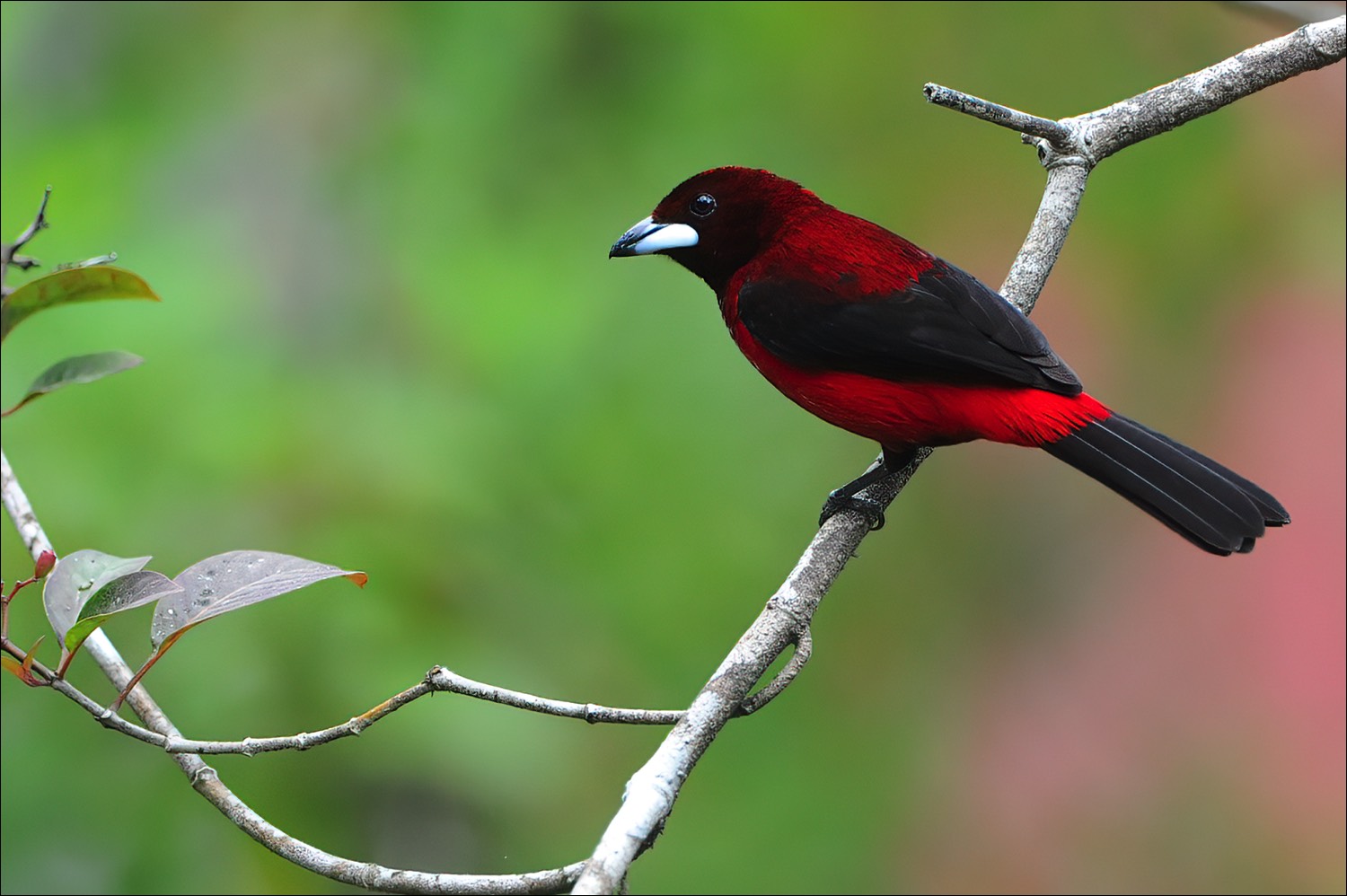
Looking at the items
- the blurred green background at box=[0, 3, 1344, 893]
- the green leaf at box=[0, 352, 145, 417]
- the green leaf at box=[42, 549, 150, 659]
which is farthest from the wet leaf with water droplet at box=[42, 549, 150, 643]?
the blurred green background at box=[0, 3, 1344, 893]

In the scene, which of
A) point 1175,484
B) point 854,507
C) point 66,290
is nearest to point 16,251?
point 66,290

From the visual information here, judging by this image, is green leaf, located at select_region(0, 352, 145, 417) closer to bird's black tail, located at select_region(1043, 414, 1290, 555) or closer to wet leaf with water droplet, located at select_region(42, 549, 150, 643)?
wet leaf with water droplet, located at select_region(42, 549, 150, 643)

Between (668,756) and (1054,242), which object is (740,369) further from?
(668,756)

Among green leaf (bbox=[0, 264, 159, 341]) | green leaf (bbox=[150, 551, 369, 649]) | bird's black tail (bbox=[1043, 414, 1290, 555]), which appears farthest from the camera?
bird's black tail (bbox=[1043, 414, 1290, 555])

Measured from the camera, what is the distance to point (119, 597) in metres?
1.74

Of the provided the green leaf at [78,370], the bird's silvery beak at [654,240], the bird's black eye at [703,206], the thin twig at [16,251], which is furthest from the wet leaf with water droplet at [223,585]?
the bird's black eye at [703,206]

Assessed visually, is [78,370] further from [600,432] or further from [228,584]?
[600,432]

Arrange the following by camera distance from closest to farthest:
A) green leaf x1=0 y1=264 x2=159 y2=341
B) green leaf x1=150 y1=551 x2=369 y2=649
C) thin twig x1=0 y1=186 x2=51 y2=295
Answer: green leaf x1=150 y1=551 x2=369 y2=649
thin twig x1=0 y1=186 x2=51 y2=295
green leaf x1=0 y1=264 x2=159 y2=341

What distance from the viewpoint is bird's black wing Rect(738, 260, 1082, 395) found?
2756mm

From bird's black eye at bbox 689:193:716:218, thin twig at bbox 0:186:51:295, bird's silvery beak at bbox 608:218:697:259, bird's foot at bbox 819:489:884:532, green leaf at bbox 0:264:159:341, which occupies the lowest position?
bird's foot at bbox 819:489:884:532

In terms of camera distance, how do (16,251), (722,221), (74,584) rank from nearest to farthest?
(74,584) → (16,251) → (722,221)

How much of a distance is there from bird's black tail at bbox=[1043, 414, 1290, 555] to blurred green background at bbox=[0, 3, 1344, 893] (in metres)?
1.56

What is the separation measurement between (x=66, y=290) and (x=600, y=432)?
2190mm

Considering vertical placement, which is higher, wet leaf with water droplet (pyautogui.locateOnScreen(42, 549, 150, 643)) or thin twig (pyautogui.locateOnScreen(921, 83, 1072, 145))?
thin twig (pyautogui.locateOnScreen(921, 83, 1072, 145))
